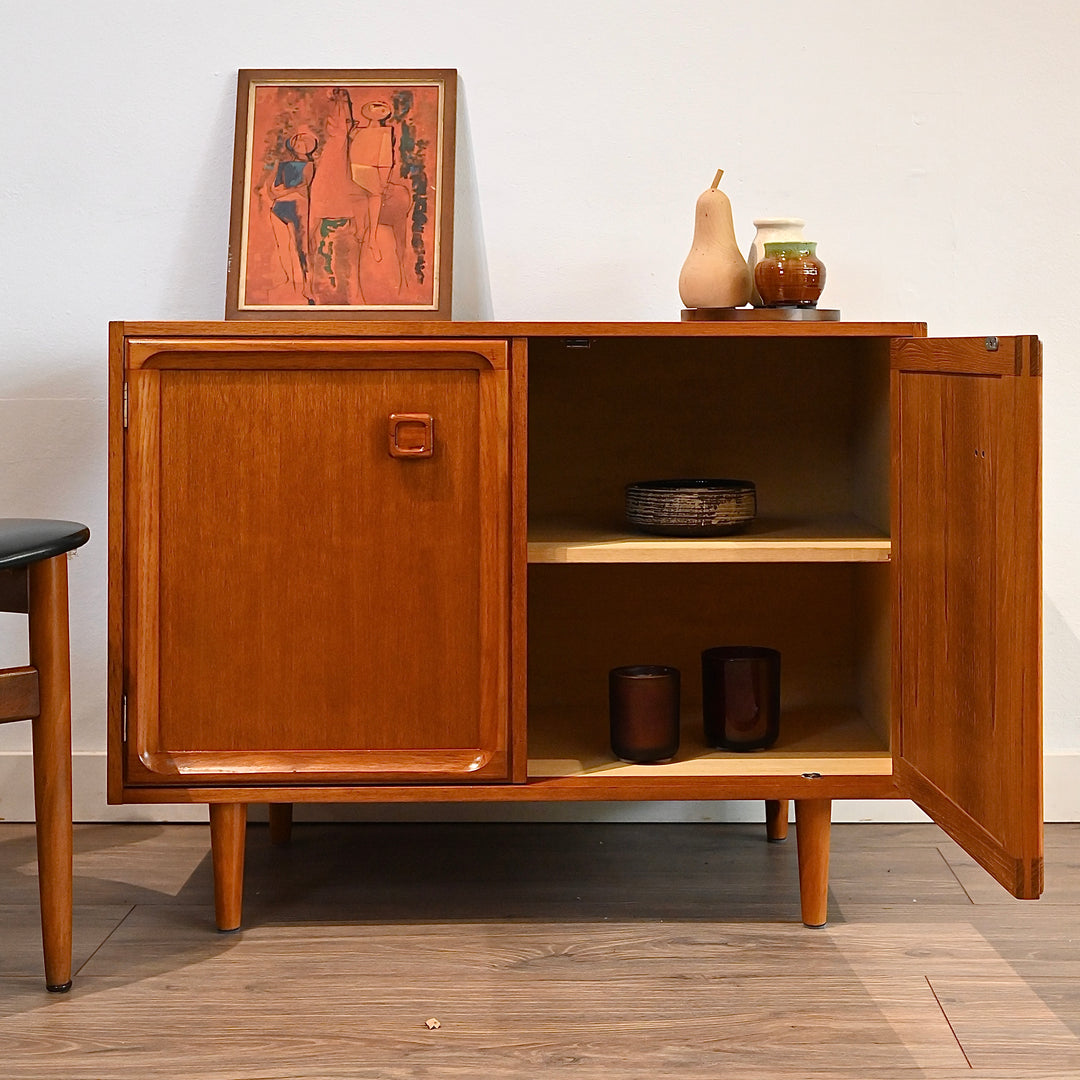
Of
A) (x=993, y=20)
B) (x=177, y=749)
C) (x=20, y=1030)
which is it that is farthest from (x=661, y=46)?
(x=20, y=1030)

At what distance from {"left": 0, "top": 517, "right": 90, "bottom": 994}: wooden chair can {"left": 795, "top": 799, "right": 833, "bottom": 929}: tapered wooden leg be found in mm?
848

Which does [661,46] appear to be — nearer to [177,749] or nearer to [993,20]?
[993,20]

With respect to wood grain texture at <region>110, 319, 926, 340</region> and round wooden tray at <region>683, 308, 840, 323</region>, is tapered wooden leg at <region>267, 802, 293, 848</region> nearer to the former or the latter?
wood grain texture at <region>110, 319, 926, 340</region>

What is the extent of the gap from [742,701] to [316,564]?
57 centimetres

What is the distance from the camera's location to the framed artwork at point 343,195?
1.70m

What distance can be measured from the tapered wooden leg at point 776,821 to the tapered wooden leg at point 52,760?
0.97 metres

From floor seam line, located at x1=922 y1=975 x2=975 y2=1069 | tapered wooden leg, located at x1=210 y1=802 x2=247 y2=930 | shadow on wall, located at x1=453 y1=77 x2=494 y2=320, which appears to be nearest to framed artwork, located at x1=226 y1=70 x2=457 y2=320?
shadow on wall, located at x1=453 y1=77 x2=494 y2=320

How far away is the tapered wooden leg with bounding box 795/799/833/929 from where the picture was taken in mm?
1499

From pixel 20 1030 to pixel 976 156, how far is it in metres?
1.68

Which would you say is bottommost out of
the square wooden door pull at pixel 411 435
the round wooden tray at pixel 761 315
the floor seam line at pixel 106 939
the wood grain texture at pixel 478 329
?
the floor seam line at pixel 106 939

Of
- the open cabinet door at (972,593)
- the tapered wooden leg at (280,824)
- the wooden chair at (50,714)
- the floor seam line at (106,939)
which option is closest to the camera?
the open cabinet door at (972,593)

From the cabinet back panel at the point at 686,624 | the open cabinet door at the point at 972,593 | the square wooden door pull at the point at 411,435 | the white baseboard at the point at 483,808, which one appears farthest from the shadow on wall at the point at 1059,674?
the square wooden door pull at the point at 411,435

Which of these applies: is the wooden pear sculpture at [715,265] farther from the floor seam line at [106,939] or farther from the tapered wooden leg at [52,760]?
the floor seam line at [106,939]

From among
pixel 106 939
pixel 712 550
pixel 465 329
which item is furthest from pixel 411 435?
pixel 106 939
